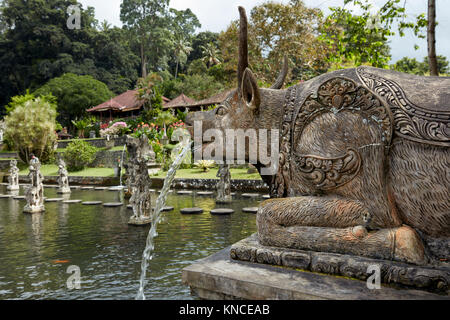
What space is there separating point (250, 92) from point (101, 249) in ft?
11.5

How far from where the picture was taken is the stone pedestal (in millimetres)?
2312

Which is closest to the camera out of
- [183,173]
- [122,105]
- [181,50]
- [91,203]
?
[91,203]

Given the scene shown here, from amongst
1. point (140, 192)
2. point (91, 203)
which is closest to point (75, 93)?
point (91, 203)

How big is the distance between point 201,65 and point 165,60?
39.0 ft

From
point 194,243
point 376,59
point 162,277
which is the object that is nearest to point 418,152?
point 162,277

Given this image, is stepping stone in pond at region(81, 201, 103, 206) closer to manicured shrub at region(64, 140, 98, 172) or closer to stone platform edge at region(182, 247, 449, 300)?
stone platform edge at region(182, 247, 449, 300)

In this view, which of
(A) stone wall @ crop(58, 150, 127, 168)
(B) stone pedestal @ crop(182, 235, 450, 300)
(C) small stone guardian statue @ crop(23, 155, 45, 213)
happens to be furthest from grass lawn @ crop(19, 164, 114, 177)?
(B) stone pedestal @ crop(182, 235, 450, 300)

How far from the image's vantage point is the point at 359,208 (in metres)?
2.67

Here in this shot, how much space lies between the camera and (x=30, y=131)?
86.7ft

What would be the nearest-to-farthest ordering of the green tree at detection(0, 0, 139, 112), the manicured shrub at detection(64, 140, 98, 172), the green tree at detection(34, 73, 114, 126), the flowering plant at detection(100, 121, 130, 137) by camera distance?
the manicured shrub at detection(64, 140, 98, 172) < the flowering plant at detection(100, 121, 130, 137) < the green tree at detection(34, 73, 114, 126) < the green tree at detection(0, 0, 139, 112)

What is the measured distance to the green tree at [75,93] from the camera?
41.6 meters

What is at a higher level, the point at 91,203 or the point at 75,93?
the point at 75,93

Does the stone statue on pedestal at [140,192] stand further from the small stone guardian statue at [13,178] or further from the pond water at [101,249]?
the small stone guardian statue at [13,178]

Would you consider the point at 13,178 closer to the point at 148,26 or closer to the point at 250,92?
the point at 250,92
